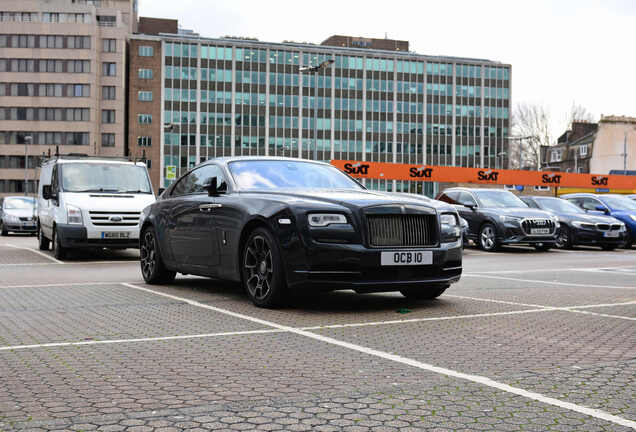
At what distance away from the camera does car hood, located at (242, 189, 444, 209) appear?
7.53 metres

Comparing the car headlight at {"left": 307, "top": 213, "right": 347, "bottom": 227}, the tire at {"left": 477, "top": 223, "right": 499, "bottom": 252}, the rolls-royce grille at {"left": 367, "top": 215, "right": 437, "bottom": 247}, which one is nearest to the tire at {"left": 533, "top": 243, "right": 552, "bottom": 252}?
the tire at {"left": 477, "top": 223, "right": 499, "bottom": 252}

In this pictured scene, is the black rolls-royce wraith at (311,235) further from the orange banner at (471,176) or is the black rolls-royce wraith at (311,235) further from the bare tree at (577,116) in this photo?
the bare tree at (577,116)

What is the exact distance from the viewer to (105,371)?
15.9ft

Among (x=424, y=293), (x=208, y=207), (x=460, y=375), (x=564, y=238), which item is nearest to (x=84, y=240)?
(x=208, y=207)

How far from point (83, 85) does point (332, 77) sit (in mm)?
32087

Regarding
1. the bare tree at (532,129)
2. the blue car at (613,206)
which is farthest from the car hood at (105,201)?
the bare tree at (532,129)

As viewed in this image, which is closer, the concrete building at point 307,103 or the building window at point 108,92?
the building window at point 108,92

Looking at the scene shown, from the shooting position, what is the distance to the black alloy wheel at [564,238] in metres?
22.7

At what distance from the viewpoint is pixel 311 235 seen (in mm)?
7316

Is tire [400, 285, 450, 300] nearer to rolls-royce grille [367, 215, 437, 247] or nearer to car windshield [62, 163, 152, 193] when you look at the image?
rolls-royce grille [367, 215, 437, 247]

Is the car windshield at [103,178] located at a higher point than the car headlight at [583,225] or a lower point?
higher

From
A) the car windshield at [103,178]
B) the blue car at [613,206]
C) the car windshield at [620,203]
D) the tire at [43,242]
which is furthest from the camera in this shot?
the car windshield at [620,203]

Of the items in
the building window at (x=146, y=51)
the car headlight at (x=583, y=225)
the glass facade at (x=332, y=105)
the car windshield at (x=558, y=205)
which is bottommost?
the car headlight at (x=583, y=225)

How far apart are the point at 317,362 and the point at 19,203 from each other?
2989cm
